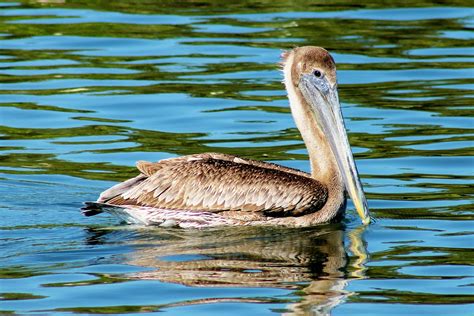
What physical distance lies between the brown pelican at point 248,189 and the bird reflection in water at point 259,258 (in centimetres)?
11

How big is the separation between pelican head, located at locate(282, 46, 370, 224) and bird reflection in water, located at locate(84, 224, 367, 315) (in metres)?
0.34

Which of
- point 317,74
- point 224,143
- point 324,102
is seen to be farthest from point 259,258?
point 224,143

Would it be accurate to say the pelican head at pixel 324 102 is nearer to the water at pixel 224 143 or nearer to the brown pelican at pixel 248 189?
the brown pelican at pixel 248 189

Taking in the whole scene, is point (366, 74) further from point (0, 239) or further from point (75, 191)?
point (0, 239)

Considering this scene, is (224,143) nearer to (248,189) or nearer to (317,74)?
(317,74)

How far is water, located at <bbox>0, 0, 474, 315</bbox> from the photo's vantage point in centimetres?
789

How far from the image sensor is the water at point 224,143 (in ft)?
25.9

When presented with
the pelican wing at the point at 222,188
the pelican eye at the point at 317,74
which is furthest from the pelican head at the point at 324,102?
the pelican wing at the point at 222,188

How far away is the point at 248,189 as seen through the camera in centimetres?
948

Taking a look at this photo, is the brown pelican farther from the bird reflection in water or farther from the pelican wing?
the bird reflection in water

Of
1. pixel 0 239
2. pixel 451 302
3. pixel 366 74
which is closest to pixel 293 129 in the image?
pixel 366 74

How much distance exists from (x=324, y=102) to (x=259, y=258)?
1600 mm

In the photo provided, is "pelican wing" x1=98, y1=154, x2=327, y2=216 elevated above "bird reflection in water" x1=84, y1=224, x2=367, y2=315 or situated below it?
above

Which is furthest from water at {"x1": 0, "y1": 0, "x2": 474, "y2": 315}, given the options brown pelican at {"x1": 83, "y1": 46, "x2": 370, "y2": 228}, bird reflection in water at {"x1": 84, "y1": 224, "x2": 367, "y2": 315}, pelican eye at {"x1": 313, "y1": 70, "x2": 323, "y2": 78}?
pelican eye at {"x1": 313, "y1": 70, "x2": 323, "y2": 78}
